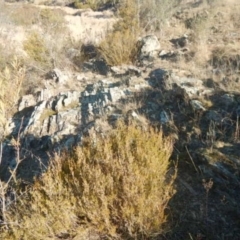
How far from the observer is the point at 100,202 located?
2.79 metres

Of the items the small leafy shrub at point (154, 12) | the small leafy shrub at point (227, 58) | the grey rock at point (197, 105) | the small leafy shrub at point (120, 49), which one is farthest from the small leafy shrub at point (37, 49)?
the grey rock at point (197, 105)

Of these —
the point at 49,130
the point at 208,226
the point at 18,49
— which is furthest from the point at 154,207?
the point at 18,49

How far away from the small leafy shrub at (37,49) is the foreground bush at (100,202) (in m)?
6.01

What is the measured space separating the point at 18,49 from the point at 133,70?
4107 mm

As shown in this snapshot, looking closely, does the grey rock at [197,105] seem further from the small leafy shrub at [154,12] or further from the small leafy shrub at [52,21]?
the small leafy shrub at [52,21]

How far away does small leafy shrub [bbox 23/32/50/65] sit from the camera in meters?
8.45

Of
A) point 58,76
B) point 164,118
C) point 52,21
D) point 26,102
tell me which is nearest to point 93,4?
point 52,21

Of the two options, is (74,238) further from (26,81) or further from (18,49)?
(18,49)

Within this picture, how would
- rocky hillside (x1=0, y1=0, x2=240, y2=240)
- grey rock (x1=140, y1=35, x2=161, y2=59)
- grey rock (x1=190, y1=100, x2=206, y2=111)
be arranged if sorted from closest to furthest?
rocky hillside (x1=0, y1=0, x2=240, y2=240)
grey rock (x1=190, y1=100, x2=206, y2=111)
grey rock (x1=140, y1=35, x2=161, y2=59)

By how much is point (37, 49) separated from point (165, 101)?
15.9ft

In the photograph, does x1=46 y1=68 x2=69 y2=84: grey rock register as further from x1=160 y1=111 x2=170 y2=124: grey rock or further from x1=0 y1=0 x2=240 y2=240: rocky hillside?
x1=160 y1=111 x2=170 y2=124: grey rock

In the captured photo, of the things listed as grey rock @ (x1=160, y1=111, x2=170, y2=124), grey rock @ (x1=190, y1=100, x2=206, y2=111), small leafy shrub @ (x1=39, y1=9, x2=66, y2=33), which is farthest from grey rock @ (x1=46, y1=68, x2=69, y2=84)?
grey rock @ (x1=190, y1=100, x2=206, y2=111)

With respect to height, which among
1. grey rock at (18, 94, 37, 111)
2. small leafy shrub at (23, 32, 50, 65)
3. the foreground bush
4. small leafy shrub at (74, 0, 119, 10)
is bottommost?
grey rock at (18, 94, 37, 111)

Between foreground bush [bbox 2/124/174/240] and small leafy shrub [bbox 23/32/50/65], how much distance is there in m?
6.01
